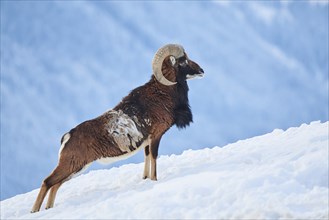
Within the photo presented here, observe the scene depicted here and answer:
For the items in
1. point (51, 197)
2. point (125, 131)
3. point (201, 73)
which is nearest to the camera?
point (51, 197)

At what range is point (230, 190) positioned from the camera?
11180mm

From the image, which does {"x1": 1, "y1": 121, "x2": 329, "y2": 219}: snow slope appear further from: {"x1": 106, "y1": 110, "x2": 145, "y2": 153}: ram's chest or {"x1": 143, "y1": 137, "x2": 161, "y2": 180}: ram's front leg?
{"x1": 106, "y1": 110, "x2": 145, "y2": 153}: ram's chest

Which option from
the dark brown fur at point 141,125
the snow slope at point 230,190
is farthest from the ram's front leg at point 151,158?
the snow slope at point 230,190

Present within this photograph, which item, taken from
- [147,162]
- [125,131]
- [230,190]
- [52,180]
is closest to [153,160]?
[147,162]

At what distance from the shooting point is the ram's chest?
49.0 ft

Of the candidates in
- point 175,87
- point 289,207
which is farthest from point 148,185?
point 289,207

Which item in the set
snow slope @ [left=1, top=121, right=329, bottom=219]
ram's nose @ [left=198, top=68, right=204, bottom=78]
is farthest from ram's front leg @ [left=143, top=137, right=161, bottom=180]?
ram's nose @ [left=198, top=68, right=204, bottom=78]

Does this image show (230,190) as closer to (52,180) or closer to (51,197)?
(52,180)

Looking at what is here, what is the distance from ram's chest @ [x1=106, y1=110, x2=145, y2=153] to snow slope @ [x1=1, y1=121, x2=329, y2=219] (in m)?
0.97

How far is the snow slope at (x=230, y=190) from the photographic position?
1045 centimetres

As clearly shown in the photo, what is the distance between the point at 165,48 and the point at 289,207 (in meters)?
6.87

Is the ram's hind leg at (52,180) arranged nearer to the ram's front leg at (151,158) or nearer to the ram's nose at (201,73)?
the ram's front leg at (151,158)

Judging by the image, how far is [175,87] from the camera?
635 inches

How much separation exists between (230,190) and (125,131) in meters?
4.47
